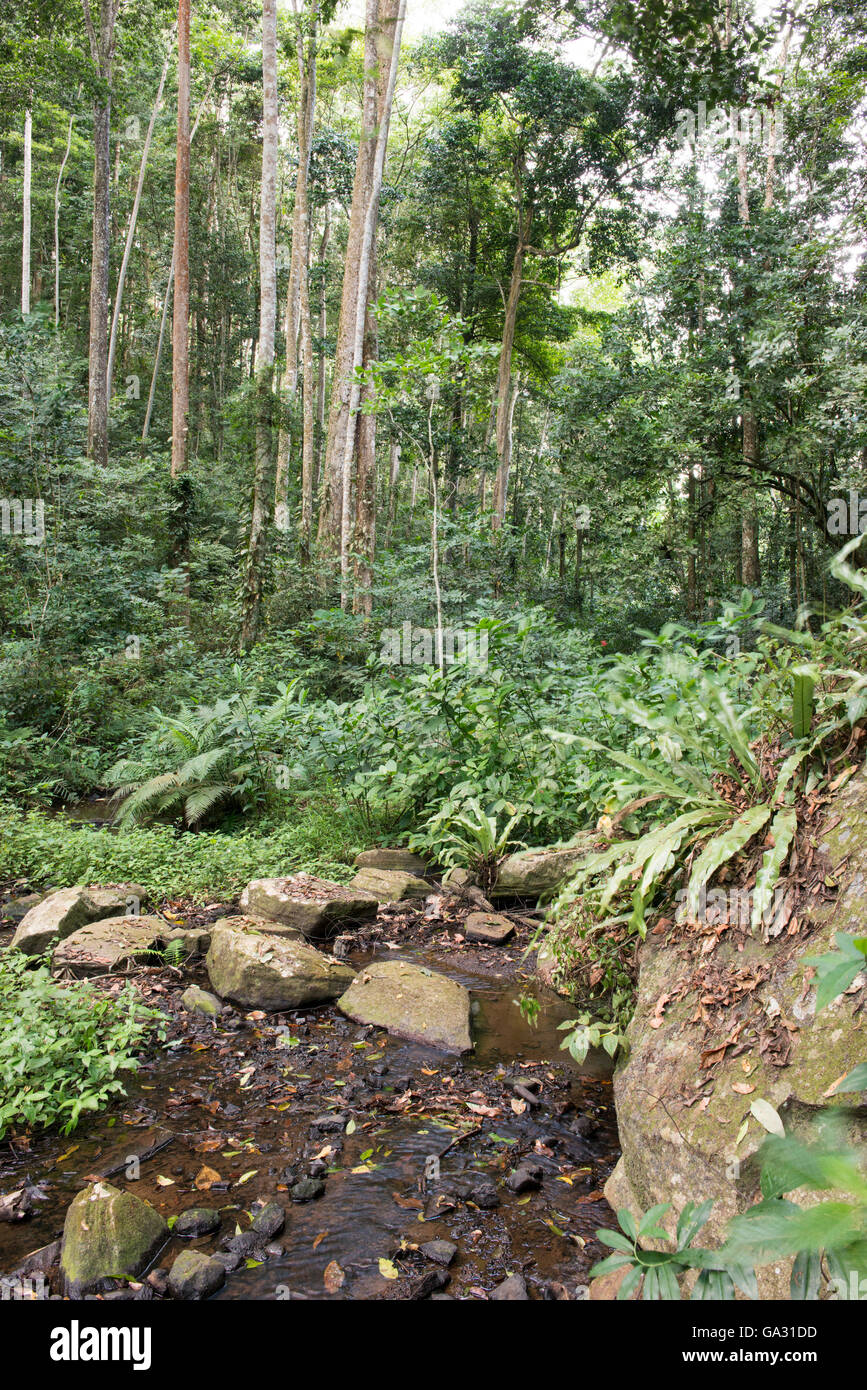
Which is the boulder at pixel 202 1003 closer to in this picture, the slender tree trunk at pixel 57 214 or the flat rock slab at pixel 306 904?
the flat rock slab at pixel 306 904

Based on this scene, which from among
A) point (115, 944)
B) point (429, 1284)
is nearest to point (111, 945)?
point (115, 944)

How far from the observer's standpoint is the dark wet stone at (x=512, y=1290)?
2.23 m

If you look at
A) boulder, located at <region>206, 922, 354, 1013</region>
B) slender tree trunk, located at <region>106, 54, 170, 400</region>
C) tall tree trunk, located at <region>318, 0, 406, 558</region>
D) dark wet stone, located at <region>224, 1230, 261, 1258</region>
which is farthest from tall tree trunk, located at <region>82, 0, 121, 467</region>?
dark wet stone, located at <region>224, 1230, 261, 1258</region>

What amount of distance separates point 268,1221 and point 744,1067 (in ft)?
5.46

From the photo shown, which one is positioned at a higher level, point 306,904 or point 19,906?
point 306,904

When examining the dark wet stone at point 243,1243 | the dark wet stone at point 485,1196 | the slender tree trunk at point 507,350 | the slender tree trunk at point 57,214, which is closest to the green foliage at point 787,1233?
the dark wet stone at point 485,1196

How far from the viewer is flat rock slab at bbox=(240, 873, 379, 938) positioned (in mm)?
5055

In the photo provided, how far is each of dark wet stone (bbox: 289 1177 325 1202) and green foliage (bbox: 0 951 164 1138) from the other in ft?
2.88

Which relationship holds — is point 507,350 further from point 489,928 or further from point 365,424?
point 489,928

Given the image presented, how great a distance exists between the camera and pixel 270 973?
13.7 ft

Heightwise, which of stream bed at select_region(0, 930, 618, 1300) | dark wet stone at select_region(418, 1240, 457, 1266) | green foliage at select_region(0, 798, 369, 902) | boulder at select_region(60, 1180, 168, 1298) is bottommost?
stream bed at select_region(0, 930, 618, 1300)

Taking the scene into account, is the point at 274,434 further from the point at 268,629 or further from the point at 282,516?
the point at 282,516

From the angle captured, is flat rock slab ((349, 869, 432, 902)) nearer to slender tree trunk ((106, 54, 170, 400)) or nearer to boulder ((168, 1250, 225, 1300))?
boulder ((168, 1250, 225, 1300))

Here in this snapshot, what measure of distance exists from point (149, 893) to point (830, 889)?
4626mm
